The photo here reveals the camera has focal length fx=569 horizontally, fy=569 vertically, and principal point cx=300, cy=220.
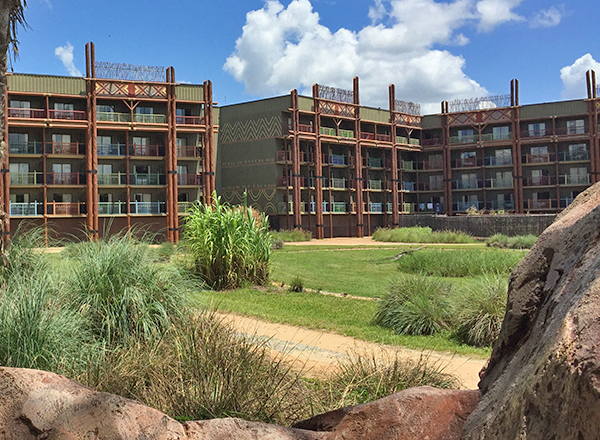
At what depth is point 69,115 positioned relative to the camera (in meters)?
42.5

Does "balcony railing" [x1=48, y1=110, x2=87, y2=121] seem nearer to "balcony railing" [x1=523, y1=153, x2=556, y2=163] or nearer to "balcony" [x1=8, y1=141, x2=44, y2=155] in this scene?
"balcony" [x1=8, y1=141, x2=44, y2=155]

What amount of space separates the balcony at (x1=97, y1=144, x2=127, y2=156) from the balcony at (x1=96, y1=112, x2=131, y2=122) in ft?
7.00

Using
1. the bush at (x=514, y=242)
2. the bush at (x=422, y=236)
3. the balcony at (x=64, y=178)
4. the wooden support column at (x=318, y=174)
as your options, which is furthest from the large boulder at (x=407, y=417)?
the wooden support column at (x=318, y=174)

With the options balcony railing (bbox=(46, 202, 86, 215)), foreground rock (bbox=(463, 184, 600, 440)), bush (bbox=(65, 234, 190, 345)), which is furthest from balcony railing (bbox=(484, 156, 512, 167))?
foreground rock (bbox=(463, 184, 600, 440))

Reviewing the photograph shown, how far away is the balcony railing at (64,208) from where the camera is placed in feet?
140

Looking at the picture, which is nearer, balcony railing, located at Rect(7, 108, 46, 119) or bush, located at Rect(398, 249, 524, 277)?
bush, located at Rect(398, 249, 524, 277)

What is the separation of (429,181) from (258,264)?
49573 millimetres

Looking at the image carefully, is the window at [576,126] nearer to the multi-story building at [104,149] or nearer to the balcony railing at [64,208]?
the multi-story building at [104,149]

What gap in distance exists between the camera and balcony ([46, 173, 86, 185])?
43.1 meters

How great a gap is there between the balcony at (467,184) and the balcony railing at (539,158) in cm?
506

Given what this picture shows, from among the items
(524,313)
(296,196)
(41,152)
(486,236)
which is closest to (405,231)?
(486,236)

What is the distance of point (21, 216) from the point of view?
4147 cm

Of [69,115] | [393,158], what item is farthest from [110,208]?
[393,158]

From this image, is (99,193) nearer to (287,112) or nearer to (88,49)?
(88,49)
